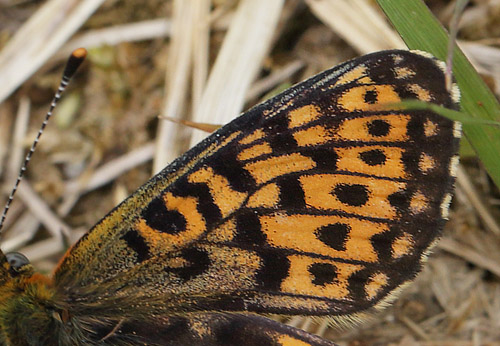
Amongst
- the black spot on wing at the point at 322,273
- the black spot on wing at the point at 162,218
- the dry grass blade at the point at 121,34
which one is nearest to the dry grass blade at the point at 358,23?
the dry grass blade at the point at 121,34

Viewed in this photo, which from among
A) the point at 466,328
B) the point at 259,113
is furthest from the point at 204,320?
the point at 466,328

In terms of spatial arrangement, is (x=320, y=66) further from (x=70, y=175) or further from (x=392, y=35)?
(x=70, y=175)

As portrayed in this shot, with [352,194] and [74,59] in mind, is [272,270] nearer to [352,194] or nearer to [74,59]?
[352,194]

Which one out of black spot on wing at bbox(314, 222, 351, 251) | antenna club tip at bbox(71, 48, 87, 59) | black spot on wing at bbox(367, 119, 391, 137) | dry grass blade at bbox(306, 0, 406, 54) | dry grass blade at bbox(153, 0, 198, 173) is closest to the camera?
black spot on wing at bbox(367, 119, 391, 137)

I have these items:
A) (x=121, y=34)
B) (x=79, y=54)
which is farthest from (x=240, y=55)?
(x=79, y=54)

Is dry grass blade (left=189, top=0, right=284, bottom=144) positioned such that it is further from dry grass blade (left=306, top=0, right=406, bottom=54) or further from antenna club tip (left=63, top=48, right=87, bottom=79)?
antenna club tip (left=63, top=48, right=87, bottom=79)

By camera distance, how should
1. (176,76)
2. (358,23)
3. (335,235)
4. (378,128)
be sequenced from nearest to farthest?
(378,128)
(335,235)
(358,23)
(176,76)

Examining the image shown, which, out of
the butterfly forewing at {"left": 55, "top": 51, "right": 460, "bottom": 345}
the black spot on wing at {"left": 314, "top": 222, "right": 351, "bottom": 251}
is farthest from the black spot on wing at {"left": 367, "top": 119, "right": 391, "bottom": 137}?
the black spot on wing at {"left": 314, "top": 222, "right": 351, "bottom": 251}
